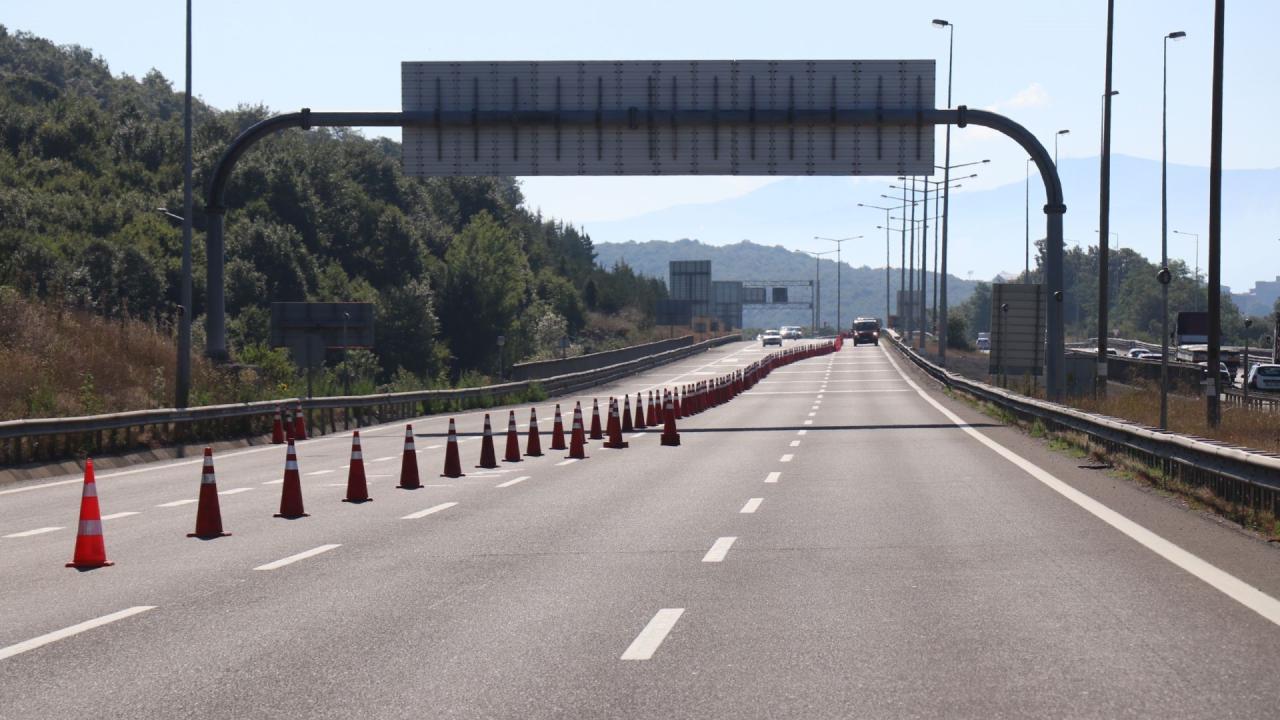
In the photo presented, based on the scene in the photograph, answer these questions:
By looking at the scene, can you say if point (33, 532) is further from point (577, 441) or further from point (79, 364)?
point (79, 364)

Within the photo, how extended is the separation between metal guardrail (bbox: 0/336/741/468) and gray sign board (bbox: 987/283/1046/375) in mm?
15651

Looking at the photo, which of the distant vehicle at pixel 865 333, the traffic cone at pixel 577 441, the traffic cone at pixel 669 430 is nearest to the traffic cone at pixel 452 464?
the traffic cone at pixel 577 441

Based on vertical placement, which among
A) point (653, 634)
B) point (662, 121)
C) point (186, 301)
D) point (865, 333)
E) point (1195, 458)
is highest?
point (662, 121)

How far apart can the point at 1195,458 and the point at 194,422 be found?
1864 centimetres

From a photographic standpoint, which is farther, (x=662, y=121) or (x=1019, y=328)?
(x=1019, y=328)

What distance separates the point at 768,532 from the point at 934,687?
6.49m

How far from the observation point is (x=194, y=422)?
28125 millimetres

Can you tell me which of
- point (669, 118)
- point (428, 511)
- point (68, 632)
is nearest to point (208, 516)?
point (428, 511)

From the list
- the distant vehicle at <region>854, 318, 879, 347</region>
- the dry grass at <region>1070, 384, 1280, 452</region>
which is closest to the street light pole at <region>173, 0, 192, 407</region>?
the dry grass at <region>1070, 384, 1280, 452</region>

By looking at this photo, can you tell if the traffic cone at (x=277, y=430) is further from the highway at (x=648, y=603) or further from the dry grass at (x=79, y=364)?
the highway at (x=648, y=603)

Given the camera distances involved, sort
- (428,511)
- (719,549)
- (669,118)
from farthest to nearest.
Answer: (669,118)
(428,511)
(719,549)

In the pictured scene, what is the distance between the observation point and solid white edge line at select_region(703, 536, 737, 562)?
38.4 ft

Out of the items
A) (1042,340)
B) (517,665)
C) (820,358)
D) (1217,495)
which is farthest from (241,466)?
(820,358)

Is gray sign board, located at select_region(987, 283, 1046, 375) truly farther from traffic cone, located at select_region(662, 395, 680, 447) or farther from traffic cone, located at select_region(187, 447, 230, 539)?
traffic cone, located at select_region(187, 447, 230, 539)
